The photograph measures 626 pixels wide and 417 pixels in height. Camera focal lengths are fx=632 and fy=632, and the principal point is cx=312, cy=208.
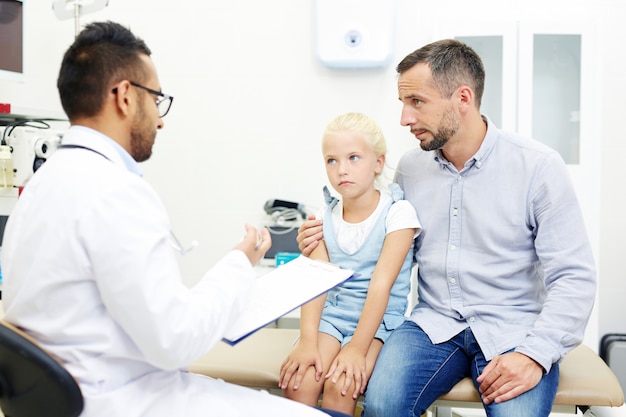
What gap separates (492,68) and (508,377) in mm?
1673

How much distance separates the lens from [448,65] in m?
1.82

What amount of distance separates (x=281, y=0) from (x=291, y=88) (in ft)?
1.41

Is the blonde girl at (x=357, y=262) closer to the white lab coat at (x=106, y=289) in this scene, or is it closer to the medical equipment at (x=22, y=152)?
the white lab coat at (x=106, y=289)

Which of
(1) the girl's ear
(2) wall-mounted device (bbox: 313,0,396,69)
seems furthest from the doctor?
(2) wall-mounted device (bbox: 313,0,396,69)

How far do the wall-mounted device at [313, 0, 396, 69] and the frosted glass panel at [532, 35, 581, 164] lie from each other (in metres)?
0.66

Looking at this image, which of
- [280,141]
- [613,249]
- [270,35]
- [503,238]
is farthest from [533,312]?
[270,35]

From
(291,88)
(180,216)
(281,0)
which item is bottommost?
(180,216)

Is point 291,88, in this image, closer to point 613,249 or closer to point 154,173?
point 154,173

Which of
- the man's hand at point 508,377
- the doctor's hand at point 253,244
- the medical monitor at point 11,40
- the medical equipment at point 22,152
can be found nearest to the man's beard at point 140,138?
the doctor's hand at point 253,244

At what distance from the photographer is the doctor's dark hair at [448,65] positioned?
1814 mm

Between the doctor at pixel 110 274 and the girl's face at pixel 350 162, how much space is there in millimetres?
635

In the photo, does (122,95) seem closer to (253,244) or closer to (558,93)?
(253,244)

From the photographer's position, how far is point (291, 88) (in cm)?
312

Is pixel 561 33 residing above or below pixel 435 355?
above
